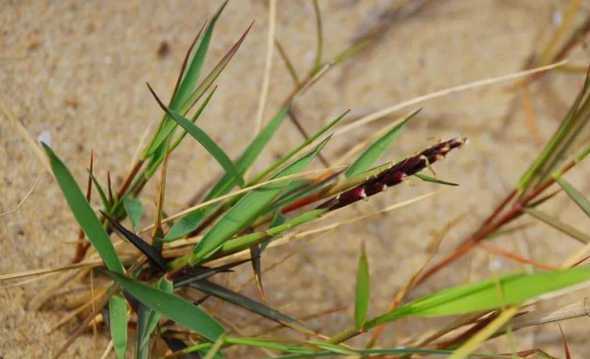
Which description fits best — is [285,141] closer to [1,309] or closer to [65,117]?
[65,117]

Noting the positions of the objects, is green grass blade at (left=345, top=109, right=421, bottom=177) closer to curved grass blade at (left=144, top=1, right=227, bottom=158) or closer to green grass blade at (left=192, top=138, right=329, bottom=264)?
green grass blade at (left=192, top=138, right=329, bottom=264)

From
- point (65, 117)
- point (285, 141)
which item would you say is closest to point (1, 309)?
point (65, 117)

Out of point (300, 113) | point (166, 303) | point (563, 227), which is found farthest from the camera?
point (300, 113)

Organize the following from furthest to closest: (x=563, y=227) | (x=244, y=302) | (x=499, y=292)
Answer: (x=563, y=227)
(x=244, y=302)
(x=499, y=292)

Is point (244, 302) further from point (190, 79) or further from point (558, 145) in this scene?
point (558, 145)

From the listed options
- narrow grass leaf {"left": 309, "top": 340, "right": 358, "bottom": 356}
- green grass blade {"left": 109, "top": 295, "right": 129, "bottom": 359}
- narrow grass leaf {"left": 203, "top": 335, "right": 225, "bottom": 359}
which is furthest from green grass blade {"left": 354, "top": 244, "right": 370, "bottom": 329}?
green grass blade {"left": 109, "top": 295, "right": 129, "bottom": 359}

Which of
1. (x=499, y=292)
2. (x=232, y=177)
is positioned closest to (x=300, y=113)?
(x=232, y=177)

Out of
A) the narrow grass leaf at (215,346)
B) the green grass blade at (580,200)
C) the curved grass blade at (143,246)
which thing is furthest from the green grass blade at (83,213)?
the green grass blade at (580,200)
